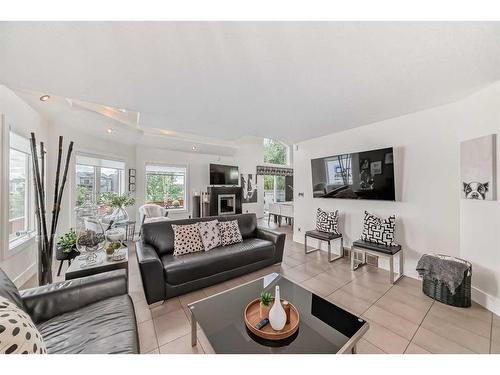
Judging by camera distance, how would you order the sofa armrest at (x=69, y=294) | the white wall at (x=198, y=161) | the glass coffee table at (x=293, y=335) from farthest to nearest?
the white wall at (x=198, y=161) < the sofa armrest at (x=69, y=294) < the glass coffee table at (x=293, y=335)

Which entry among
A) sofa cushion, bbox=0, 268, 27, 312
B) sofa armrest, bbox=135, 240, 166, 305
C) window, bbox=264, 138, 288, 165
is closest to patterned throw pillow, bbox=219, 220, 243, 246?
sofa armrest, bbox=135, 240, 166, 305

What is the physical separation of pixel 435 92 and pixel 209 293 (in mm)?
3520

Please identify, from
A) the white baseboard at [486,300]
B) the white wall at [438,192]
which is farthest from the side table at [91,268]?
the white baseboard at [486,300]

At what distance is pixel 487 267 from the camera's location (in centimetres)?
200

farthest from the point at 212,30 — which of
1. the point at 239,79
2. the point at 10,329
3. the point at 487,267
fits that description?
the point at 487,267

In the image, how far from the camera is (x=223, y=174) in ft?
20.5

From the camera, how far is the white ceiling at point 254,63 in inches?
51.3

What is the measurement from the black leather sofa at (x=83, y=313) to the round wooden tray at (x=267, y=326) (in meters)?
0.69

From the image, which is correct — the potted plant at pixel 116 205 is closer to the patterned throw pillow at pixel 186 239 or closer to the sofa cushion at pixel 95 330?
the patterned throw pillow at pixel 186 239

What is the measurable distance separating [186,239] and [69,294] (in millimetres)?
1257

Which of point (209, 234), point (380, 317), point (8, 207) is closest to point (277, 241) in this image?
point (209, 234)

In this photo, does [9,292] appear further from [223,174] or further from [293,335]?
[223,174]

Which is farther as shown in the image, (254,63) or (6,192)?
(6,192)

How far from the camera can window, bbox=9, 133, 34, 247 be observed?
2.34 meters
